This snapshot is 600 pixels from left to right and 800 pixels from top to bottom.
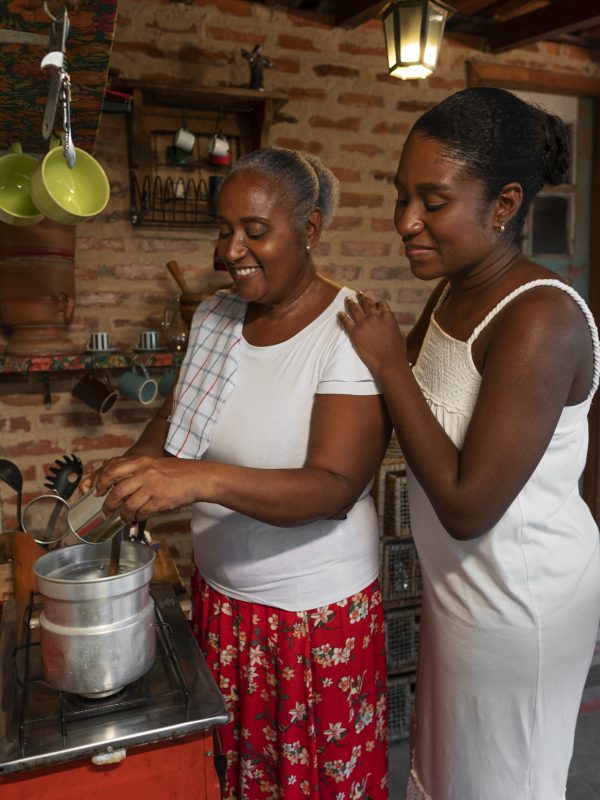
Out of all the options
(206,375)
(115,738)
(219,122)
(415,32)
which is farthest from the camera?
(219,122)

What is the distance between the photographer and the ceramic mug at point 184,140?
2.31 metres

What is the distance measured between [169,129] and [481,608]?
78.3 inches

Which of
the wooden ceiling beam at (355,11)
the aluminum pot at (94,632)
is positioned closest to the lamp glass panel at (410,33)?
the wooden ceiling beam at (355,11)

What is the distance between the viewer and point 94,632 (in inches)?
→ 36.8

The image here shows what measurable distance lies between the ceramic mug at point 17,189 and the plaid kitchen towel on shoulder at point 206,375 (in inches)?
15.5

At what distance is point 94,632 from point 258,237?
0.69 meters

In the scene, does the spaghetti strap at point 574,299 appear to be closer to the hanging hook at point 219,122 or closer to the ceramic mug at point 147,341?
the ceramic mug at point 147,341

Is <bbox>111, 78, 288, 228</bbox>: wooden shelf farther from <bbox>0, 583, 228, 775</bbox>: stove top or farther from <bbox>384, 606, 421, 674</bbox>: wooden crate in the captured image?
<bbox>0, 583, 228, 775</bbox>: stove top

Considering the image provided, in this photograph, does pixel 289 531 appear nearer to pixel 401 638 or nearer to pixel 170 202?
pixel 401 638

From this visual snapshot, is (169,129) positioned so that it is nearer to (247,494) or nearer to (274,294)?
(274,294)

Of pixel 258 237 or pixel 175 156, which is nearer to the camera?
pixel 258 237

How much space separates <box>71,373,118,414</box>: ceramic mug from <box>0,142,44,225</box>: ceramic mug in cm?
93

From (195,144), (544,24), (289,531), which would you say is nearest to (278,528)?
(289,531)

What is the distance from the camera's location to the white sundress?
3.42ft
